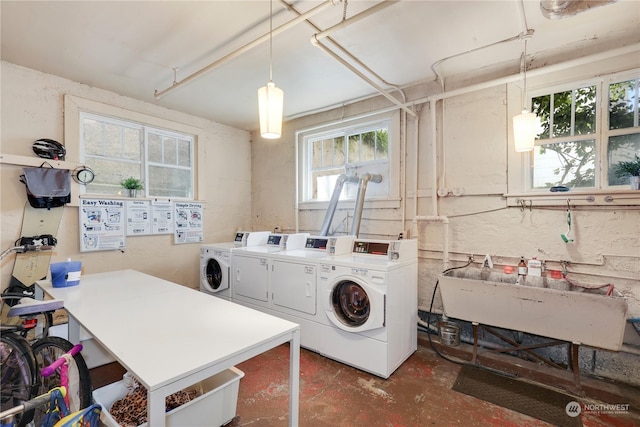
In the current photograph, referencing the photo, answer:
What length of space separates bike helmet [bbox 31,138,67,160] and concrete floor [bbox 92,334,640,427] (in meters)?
2.30

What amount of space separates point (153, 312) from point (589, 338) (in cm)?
302

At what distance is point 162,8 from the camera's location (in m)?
2.17

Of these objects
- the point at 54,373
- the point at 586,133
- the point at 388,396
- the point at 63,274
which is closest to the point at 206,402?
the point at 54,373

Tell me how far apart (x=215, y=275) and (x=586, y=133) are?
440cm

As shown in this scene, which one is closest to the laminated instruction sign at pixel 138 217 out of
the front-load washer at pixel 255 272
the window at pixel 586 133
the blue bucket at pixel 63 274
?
the front-load washer at pixel 255 272

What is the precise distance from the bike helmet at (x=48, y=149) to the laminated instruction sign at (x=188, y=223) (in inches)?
53.7

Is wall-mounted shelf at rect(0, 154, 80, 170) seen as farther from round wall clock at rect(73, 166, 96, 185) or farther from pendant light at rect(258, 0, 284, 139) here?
pendant light at rect(258, 0, 284, 139)

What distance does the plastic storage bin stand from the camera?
5.00 feet

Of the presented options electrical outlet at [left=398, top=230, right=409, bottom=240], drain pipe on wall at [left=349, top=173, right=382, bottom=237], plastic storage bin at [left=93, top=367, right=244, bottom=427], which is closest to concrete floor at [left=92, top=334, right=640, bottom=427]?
plastic storage bin at [left=93, top=367, right=244, bottom=427]

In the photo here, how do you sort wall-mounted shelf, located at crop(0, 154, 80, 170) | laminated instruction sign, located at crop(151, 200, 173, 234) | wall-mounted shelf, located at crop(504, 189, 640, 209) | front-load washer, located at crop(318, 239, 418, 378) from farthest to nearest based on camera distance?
laminated instruction sign, located at crop(151, 200, 173, 234)
wall-mounted shelf, located at crop(0, 154, 80, 170)
front-load washer, located at crop(318, 239, 418, 378)
wall-mounted shelf, located at crop(504, 189, 640, 209)

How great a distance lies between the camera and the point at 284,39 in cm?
252

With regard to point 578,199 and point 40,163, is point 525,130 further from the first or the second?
point 40,163

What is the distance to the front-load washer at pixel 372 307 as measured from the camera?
2.46 metres

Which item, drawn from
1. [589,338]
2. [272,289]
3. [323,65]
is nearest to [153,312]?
[272,289]
